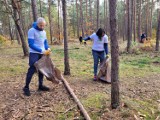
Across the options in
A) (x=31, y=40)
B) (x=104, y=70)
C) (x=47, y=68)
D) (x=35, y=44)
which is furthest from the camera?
(x=104, y=70)

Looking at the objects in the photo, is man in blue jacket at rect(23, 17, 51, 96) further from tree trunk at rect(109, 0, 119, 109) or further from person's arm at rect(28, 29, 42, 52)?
tree trunk at rect(109, 0, 119, 109)

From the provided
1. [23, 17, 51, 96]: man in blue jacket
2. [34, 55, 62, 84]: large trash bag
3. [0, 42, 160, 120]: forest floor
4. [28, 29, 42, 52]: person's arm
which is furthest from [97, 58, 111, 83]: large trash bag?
[28, 29, 42, 52]: person's arm

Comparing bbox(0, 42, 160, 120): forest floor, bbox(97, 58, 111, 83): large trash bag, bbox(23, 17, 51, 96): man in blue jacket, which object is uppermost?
bbox(23, 17, 51, 96): man in blue jacket

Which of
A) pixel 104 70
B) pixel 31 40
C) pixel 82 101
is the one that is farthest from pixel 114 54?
pixel 104 70

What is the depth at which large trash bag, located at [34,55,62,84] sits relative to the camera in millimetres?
5061

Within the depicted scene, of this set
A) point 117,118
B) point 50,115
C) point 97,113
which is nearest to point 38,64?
point 50,115

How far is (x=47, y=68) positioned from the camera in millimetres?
5348

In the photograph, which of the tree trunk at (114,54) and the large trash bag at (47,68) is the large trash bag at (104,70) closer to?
the large trash bag at (47,68)

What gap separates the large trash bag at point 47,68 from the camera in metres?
5.06

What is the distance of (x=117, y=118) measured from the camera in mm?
3932

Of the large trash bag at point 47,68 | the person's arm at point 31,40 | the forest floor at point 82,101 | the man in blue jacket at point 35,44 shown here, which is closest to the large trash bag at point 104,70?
the forest floor at point 82,101

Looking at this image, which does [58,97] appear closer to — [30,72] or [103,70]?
[30,72]

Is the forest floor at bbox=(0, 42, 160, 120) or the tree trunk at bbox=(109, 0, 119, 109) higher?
the tree trunk at bbox=(109, 0, 119, 109)

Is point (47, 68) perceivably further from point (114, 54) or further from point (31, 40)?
point (114, 54)
